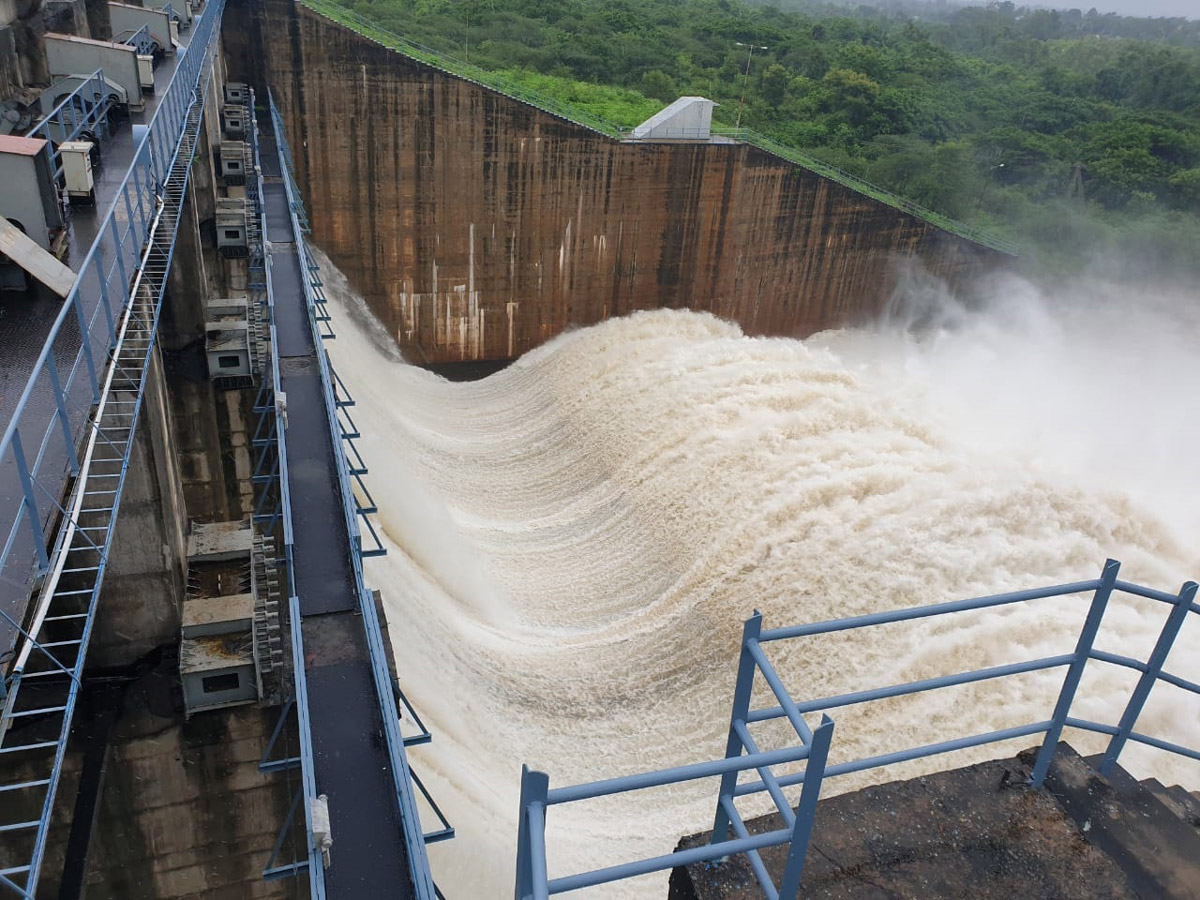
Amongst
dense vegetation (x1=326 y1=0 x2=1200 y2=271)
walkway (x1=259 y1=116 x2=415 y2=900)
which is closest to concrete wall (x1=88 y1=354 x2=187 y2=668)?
walkway (x1=259 y1=116 x2=415 y2=900)

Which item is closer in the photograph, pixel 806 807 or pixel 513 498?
pixel 806 807

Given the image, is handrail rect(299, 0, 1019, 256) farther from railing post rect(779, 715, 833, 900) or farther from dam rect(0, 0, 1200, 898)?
railing post rect(779, 715, 833, 900)

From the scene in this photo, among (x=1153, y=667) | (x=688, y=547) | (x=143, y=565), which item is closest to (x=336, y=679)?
(x=143, y=565)

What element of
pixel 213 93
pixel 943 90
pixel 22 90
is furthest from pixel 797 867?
pixel 943 90

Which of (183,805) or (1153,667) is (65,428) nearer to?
(183,805)

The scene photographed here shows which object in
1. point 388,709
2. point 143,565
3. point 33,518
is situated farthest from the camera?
point 143,565

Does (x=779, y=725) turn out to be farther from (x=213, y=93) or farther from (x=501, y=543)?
(x=213, y=93)
